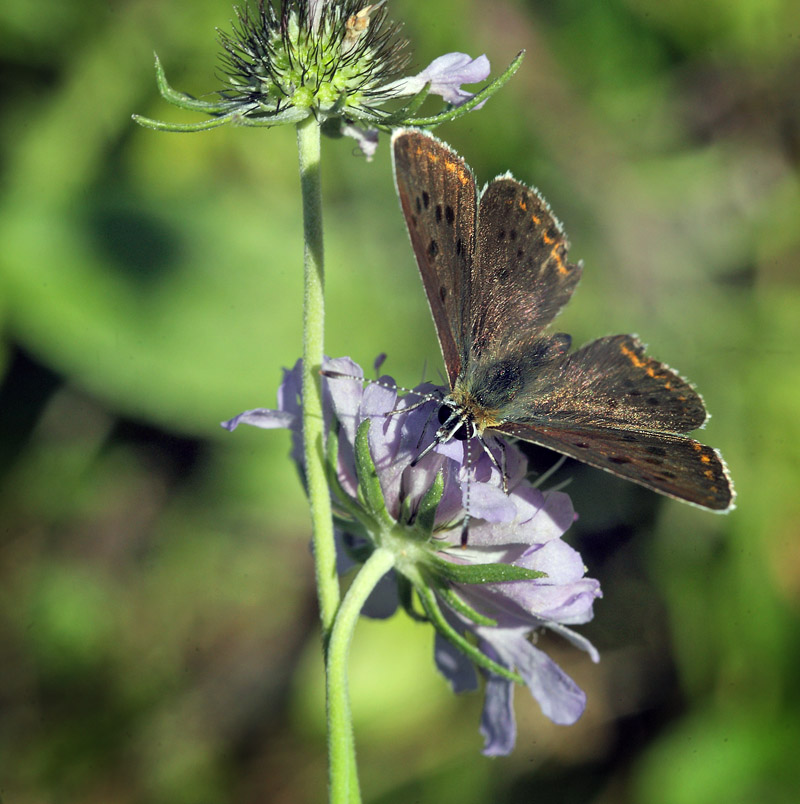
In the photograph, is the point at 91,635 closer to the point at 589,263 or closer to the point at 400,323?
the point at 400,323

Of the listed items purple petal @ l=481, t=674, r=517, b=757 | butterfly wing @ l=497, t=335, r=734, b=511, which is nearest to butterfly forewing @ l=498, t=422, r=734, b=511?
butterfly wing @ l=497, t=335, r=734, b=511

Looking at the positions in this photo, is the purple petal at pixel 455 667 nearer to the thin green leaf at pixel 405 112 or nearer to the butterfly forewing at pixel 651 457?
the butterfly forewing at pixel 651 457

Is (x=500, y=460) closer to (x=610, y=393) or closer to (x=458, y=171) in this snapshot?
(x=610, y=393)

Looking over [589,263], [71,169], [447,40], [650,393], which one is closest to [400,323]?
[589,263]

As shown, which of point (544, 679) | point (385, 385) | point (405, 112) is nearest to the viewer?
point (405, 112)

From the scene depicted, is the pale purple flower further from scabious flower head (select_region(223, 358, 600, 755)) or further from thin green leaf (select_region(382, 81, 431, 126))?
scabious flower head (select_region(223, 358, 600, 755))

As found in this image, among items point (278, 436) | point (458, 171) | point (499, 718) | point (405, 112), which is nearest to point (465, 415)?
point (458, 171)
